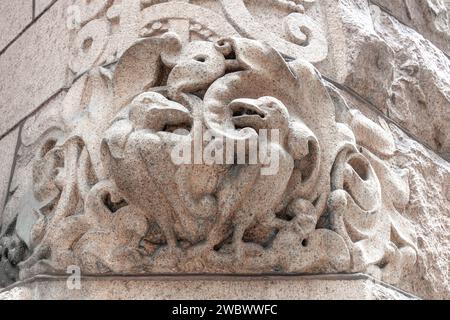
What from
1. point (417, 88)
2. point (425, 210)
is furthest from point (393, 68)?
point (425, 210)

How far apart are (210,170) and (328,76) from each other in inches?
16.6

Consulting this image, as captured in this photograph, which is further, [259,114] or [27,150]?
[27,150]

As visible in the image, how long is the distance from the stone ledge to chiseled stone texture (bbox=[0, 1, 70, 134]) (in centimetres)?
57

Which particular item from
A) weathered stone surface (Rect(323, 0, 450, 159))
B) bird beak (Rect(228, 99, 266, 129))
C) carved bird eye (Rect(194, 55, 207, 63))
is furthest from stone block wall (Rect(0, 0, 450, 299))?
bird beak (Rect(228, 99, 266, 129))

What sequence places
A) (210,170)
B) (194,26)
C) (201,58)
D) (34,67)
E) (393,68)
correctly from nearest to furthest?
(210,170) < (201,58) < (194,26) < (393,68) < (34,67)

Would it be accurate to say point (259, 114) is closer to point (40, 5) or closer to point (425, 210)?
point (425, 210)

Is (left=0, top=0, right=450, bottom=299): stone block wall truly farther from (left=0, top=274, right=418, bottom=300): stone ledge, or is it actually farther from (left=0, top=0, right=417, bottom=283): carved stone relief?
(left=0, top=274, right=418, bottom=300): stone ledge

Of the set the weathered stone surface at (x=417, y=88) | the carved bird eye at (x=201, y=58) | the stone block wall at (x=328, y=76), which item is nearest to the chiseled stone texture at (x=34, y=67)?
the stone block wall at (x=328, y=76)

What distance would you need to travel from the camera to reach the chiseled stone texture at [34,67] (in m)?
1.83

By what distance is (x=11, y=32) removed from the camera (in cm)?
218

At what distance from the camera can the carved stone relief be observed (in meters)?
1.39

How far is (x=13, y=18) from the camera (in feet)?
7.23

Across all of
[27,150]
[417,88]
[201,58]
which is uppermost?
[201,58]

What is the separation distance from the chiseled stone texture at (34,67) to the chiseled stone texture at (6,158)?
0.03 metres
